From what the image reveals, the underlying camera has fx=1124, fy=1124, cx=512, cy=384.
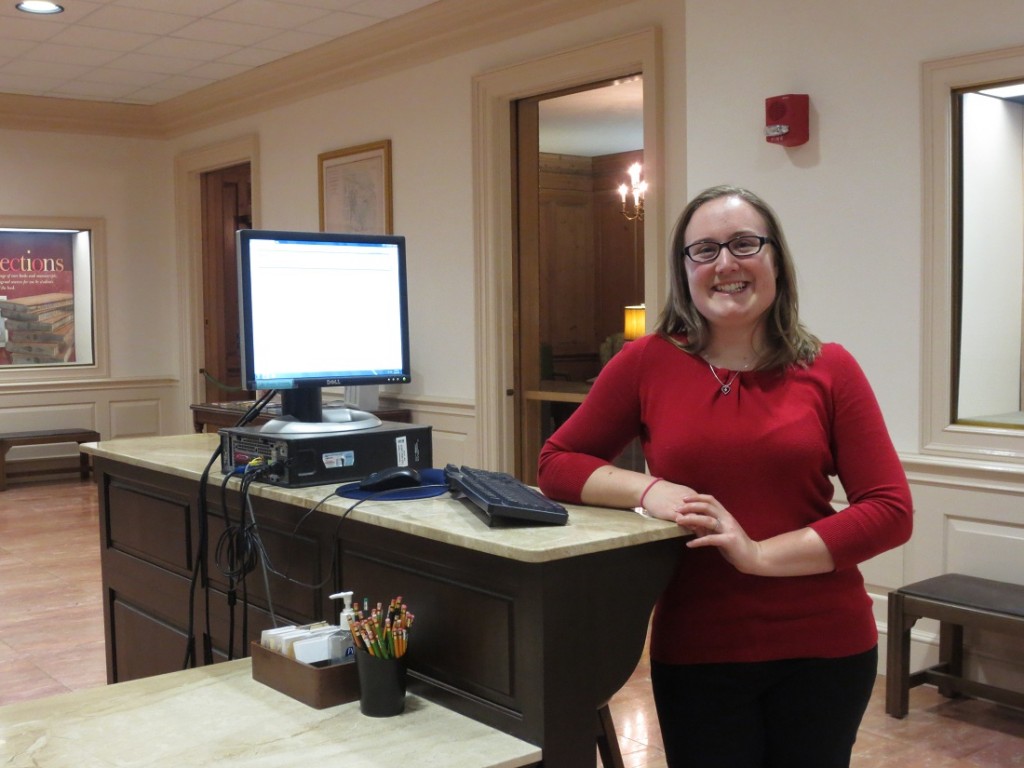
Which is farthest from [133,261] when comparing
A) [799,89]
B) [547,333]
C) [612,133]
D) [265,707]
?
[265,707]

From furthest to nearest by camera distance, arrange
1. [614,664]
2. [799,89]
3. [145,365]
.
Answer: [145,365]
[799,89]
[614,664]

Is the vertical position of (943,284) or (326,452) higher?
(943,284)

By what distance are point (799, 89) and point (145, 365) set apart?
716cm

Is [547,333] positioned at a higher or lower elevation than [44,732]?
higher

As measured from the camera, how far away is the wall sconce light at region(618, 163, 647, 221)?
812 centimetres

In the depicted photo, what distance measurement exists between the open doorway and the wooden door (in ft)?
11.0

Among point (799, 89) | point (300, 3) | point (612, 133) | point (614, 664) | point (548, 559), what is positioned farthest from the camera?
point (612, 133)

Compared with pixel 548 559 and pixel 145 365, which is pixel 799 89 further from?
pixel 145 365

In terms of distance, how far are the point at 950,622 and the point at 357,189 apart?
4.77 m

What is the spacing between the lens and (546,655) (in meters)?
1.77

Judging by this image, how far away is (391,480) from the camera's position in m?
2.31

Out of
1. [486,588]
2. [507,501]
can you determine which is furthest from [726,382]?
[486,588]

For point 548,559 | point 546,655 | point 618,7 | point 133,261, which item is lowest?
point 546,655

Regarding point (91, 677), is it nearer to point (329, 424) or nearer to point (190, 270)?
point (329, 424)
